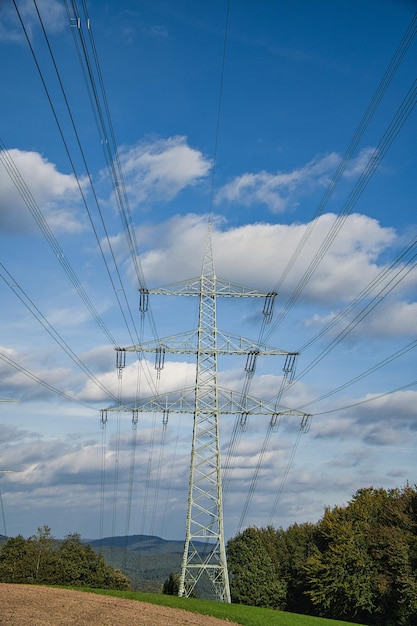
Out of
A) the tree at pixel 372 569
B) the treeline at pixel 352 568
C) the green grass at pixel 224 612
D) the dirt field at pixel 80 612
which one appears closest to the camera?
the dirt field at pixel 80 612

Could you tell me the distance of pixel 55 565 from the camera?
306ft

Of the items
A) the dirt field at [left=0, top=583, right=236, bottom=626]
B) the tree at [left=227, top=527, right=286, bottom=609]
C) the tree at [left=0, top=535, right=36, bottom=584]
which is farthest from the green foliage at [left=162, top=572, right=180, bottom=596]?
the dirt field at [left=0, top=583, right=236, bottom=626]

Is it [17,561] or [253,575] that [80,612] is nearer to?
[253,575]

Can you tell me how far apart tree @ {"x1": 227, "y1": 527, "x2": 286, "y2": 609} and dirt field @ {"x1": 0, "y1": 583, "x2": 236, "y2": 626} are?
2426 inches

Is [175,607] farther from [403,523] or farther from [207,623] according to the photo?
[403,523]

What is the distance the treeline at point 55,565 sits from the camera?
90.3m

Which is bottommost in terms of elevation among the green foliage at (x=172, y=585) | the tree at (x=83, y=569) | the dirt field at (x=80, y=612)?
the dirt field at (x=80, y=612)

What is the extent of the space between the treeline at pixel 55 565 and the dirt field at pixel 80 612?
2339 inches

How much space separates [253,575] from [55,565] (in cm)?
2978

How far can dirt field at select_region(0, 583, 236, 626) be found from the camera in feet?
83.7

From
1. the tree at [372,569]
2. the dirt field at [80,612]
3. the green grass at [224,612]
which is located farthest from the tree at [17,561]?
the dirt field at [80,612]

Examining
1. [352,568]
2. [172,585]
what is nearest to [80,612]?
[352,568]

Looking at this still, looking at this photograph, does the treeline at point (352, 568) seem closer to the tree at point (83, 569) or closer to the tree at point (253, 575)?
the tree at point (253, 575)

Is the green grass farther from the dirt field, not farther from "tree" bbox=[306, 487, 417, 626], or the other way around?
"tree" bbox=[306, 487, 417, 626]
